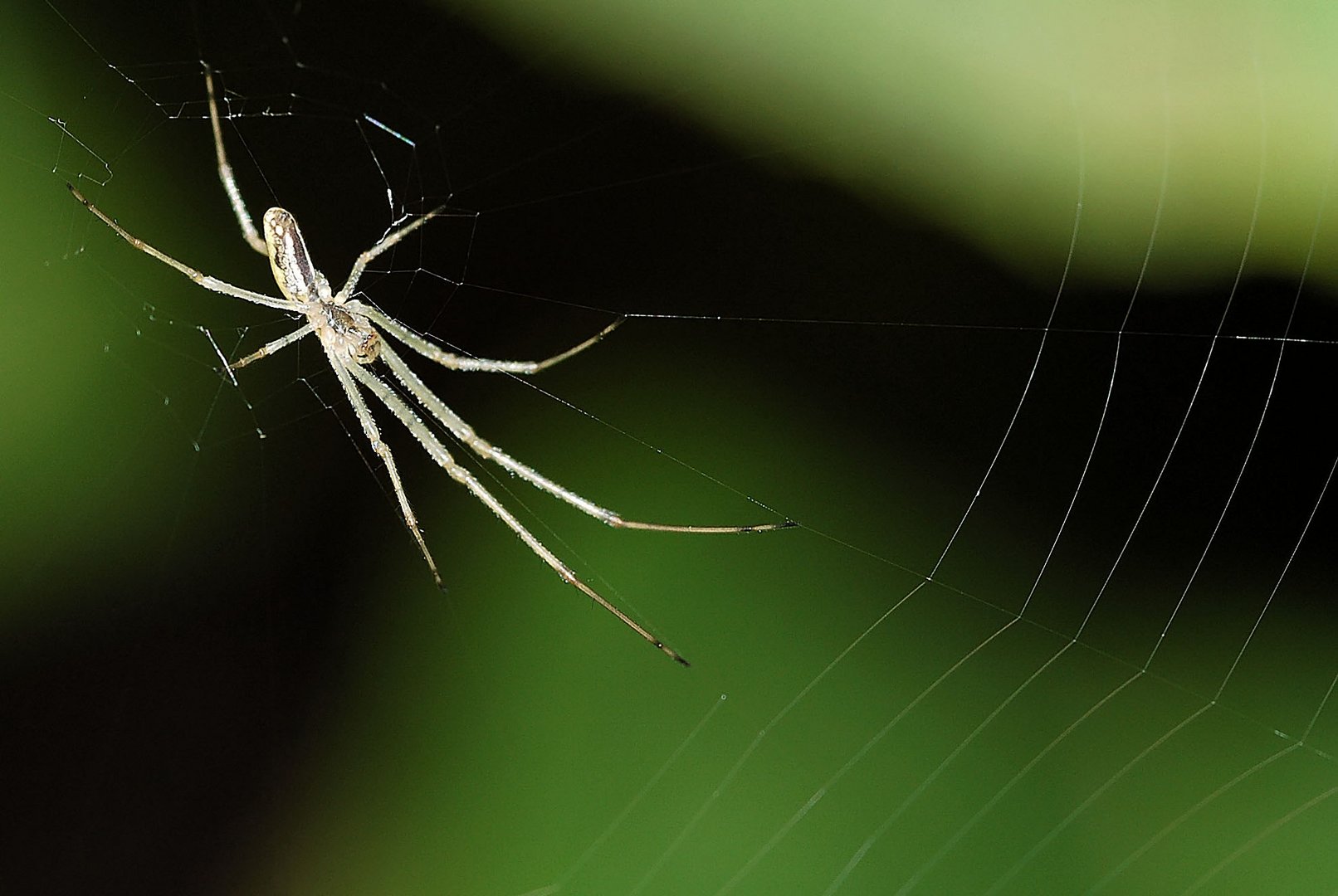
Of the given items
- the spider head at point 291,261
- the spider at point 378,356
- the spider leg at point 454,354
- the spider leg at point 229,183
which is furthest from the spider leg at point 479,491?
the spider leg at point 229,183

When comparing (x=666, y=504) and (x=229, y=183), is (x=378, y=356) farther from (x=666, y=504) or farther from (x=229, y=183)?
(x=666, y=504)

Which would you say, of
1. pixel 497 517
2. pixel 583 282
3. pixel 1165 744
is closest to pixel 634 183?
pixel 583 282

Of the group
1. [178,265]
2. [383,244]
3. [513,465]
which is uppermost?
[383,244]

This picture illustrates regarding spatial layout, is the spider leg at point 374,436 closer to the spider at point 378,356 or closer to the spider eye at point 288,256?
the spider at point 378,356

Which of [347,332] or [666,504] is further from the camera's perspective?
[347,332]

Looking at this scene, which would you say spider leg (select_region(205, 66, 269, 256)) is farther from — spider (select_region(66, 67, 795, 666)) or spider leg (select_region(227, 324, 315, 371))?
spider leg (select_region(227, 324, 315, 371))

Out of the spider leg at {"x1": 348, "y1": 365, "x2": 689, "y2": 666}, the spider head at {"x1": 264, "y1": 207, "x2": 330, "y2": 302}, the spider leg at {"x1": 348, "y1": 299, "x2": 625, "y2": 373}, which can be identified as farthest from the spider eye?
the spider leg at {"x1": 348, "y1": 365, "x2": 689, "y2": 666}

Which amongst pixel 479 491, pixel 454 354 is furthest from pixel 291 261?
pixel 479 491

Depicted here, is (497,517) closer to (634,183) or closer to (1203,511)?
(634,183)
